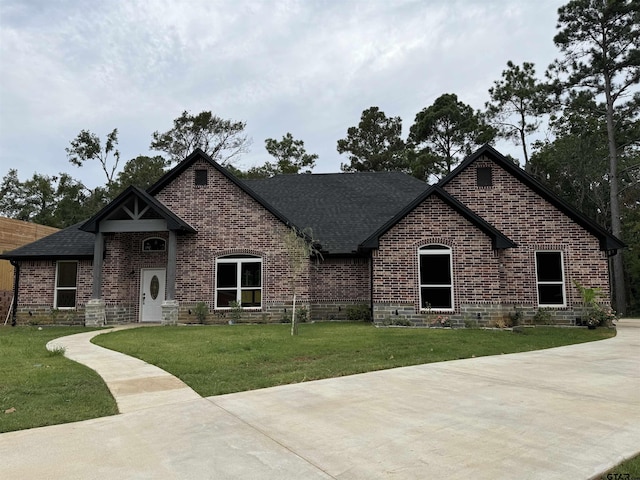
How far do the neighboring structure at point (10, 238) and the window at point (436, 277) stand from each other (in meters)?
17.7

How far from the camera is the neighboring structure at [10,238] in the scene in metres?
22.3

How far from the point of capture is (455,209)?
14.6 meters

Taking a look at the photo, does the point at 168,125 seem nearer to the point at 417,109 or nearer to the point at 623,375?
the point at 417,109

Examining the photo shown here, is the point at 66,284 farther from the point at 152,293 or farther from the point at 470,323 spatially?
the point at 470,323

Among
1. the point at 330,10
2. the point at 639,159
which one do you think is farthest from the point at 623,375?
the point at 639,159

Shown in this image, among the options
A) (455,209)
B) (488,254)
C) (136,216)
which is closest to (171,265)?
(136,216)

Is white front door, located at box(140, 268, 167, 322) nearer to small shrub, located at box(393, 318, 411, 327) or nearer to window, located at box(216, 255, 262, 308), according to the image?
window, located at box(216, 255, 262, 308)

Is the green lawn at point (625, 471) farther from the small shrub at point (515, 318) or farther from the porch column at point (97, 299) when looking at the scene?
the porch column at point (97, 299)

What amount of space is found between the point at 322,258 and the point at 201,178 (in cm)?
593

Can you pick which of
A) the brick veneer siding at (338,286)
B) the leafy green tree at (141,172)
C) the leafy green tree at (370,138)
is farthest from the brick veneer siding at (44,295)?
the leafy green tree at (370,138)

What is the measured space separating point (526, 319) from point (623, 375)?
7954 mm

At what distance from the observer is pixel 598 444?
164 inches

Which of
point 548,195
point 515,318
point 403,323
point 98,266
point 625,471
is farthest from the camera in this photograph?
point 98,266


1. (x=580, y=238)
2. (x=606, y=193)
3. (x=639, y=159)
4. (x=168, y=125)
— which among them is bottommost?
(x=580, y=238)
